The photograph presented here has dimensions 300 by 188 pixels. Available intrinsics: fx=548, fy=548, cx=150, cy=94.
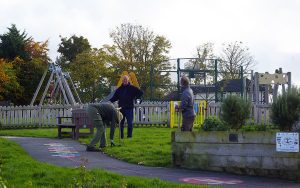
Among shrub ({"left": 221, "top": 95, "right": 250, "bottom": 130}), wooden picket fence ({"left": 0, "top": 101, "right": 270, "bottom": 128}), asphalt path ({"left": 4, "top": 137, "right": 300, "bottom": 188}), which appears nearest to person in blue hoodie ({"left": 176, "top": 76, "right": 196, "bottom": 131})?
shrub ({"left": 221, "top": 95, "right": 250, "bottom": 130})

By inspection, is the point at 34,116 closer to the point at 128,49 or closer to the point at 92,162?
the point at 92,162

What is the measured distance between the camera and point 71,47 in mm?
74625

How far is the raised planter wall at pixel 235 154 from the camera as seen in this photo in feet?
30.7

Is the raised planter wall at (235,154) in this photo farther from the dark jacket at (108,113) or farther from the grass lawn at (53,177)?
the dark jacket at (108,113)

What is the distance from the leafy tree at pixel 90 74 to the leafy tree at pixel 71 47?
1322 centimetres

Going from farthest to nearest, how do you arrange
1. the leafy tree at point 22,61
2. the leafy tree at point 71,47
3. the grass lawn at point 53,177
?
the leafy tree at point 71,47, the leafy tree at point 22,61, the grass lawn at point 53,177

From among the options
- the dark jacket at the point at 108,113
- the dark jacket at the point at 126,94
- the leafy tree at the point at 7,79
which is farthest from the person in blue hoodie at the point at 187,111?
the leafy tree at the point at 7,79

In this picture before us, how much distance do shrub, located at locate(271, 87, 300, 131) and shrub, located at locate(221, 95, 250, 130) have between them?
1.07 meters

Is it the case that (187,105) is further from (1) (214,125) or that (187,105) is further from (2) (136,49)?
(2) (136,49)

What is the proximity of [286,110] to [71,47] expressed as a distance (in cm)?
6636

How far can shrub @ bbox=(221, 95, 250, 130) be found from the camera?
11148 mm

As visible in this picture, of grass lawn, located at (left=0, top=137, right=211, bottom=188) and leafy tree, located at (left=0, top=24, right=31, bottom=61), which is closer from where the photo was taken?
grass lawn, located at (left=0, top=137, right=211, bottom=188)

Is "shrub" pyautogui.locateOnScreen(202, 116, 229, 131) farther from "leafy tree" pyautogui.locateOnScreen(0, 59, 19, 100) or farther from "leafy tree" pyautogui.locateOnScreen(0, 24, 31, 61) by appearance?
"leafy tree" pyautogui.locateOnScreen(0, 24, 31, 61)

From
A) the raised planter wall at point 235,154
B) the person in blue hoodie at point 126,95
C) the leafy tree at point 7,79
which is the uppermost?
the leafy tree at point 7,79
